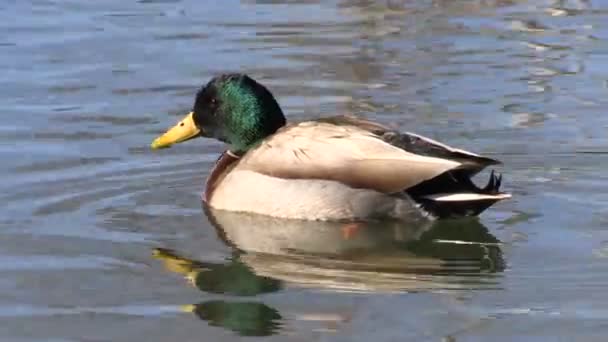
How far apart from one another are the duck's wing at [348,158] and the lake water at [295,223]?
288mm

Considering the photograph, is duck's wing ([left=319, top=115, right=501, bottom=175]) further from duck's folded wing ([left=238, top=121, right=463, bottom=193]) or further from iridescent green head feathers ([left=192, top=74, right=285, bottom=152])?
iridescent green head feathers ([left=192, top=74, right=285, bottom=152])

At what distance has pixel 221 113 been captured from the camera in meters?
10.2

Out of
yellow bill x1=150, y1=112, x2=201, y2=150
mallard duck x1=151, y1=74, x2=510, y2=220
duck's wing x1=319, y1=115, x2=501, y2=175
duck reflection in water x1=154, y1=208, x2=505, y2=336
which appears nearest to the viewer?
duck reflection in water x1=154, y1=208, x2=505, y2=336

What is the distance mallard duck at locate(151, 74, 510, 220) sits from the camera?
A: 9109mm

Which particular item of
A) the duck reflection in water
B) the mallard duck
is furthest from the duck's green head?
the duck reflection in water

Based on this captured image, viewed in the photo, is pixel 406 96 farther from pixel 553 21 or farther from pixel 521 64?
pixel 553 21

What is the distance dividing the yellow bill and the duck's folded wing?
0.86 metres

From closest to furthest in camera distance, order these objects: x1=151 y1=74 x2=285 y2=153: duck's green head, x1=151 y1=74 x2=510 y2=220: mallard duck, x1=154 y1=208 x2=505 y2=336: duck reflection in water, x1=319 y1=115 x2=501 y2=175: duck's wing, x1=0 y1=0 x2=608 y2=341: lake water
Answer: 1. x1=0 y1=0 x2=608 y2=341: lake water
2. x1=154 y1=208 x2=505 y2=336: duck reflection in water
3. x1=319 y1=115 x2=501 y2=175: duck's wing
4. x1=151 y1=74 x2=510 y2=220: mallard duck
5. x1=151 y1=74 x2=285 y2=153: duck's green head

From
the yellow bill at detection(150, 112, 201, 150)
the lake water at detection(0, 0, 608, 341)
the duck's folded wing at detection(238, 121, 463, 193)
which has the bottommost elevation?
the lake water at detection(0, 0, 608, 341)

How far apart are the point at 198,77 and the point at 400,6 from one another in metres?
3.30

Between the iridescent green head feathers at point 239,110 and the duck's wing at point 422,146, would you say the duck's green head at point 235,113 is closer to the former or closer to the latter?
the iridescent green head feathers at point 239,110

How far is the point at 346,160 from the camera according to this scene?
9.29 m

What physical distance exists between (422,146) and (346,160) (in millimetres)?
414

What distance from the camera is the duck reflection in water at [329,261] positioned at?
7.95 m
